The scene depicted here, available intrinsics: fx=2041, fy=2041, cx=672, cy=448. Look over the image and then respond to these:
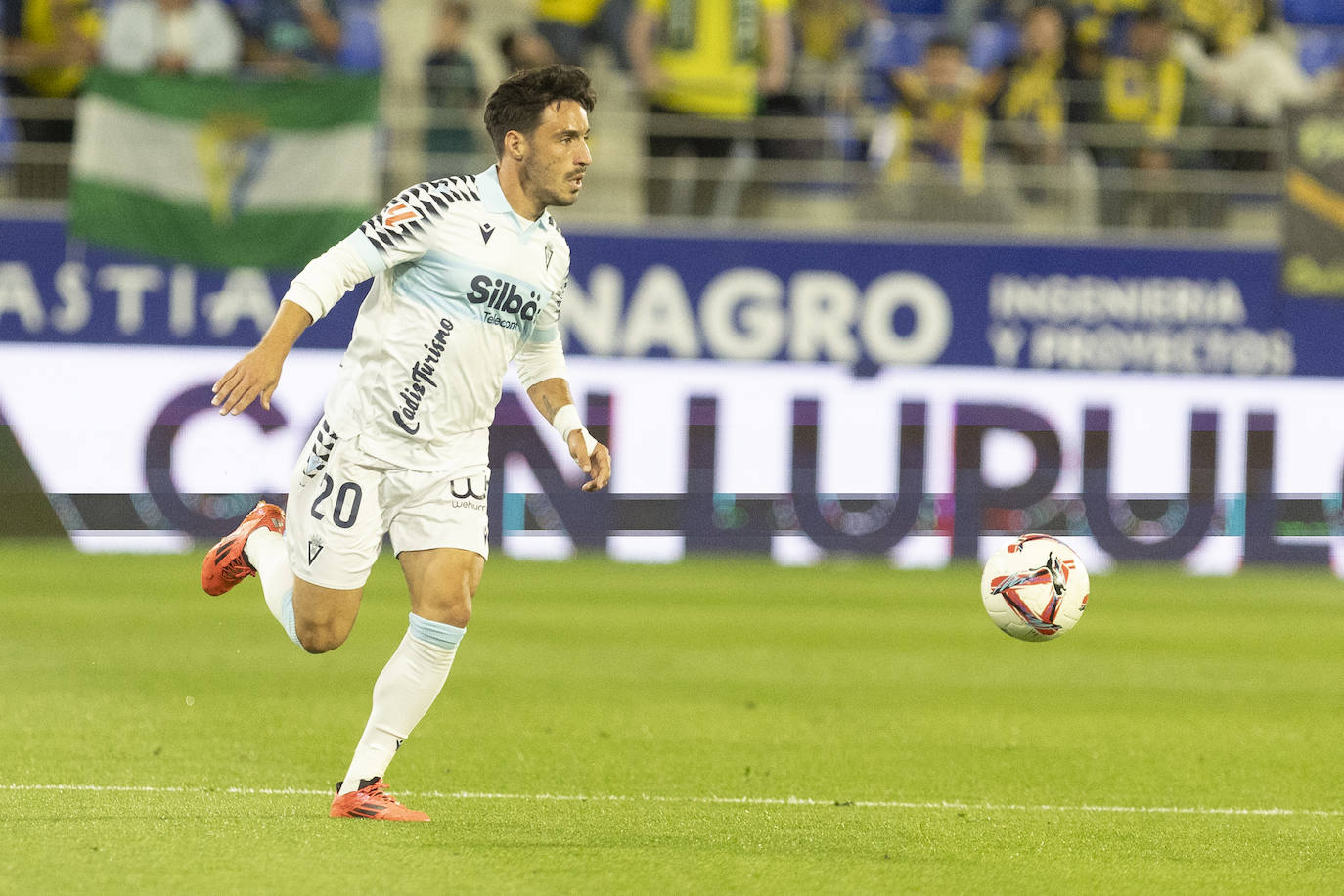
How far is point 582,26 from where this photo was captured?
57.5 ft

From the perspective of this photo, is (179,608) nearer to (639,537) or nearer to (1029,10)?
(639,537)

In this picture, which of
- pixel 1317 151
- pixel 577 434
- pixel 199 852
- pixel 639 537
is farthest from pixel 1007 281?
pixel 199 852

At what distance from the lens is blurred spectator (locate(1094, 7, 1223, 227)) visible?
17.9m

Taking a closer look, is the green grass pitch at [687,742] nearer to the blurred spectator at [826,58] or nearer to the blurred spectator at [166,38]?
the blurred spectator at [166,38]

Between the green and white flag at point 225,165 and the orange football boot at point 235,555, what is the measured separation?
9.09 m

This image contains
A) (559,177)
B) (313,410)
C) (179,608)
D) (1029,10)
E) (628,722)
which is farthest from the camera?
(1029,10)

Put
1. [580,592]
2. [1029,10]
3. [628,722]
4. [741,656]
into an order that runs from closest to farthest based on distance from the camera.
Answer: [628,722] → [741,656] → [580,592] → [1029,10]

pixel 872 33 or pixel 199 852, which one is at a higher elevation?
pixel 872 33

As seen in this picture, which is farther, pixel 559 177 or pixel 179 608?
pixel 179 608

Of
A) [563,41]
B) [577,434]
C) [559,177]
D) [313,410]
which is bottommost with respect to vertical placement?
[313,410]

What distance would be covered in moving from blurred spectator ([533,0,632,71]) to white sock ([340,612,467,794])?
11.4 meters

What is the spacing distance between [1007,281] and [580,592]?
520 centimetres

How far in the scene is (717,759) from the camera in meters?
8.29

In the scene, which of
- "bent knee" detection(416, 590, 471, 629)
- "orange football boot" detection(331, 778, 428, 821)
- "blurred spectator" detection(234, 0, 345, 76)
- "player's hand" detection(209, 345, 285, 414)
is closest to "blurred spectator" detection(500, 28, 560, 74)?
"blurred spectator" detection(234, 0, 345, 76)
